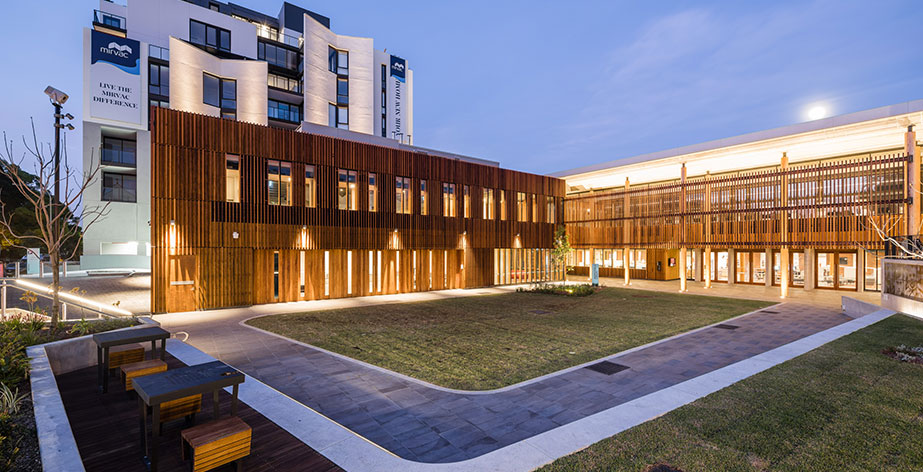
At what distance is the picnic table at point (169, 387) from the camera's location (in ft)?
12.3

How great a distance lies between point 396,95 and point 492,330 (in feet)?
144

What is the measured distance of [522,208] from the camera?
26.9m

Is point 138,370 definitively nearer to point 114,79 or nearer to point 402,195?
point 402,195

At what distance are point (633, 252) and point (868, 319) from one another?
20.0 m

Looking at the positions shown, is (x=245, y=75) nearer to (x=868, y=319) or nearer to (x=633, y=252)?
(x=633, y=252)

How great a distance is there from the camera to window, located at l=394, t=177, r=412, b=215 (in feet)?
66.5

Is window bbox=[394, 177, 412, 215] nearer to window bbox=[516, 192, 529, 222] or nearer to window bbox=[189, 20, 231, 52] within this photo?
window bbox=[516, 192, 529, 222]

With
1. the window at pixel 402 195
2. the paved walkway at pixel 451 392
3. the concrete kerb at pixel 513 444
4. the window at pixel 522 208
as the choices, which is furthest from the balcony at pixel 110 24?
the concrete kerb at pixel 513 444

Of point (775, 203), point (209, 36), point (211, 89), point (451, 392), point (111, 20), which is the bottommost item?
point (451, 392)

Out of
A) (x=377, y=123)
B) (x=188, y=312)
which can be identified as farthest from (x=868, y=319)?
(x=377, y=123)

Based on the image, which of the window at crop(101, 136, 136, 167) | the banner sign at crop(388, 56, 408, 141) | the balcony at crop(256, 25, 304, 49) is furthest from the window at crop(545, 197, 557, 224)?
the balcony at crop(256, 25, 304, 49)

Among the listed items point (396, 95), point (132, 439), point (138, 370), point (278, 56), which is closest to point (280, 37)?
point (278, 56)

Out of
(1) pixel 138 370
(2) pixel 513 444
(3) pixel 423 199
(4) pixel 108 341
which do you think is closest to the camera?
(2) pixel 513 444

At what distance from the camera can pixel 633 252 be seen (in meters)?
31.8
